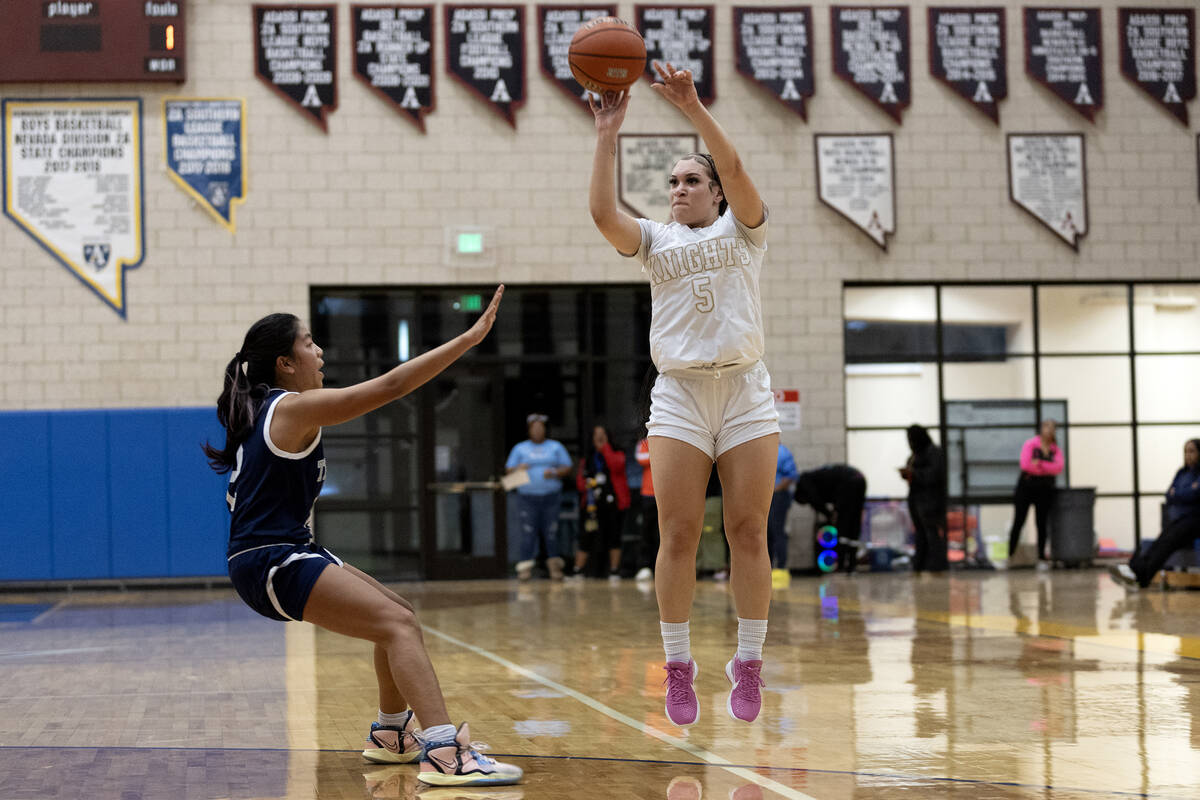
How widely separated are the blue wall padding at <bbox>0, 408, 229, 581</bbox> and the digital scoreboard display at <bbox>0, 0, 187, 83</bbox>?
3.52 m

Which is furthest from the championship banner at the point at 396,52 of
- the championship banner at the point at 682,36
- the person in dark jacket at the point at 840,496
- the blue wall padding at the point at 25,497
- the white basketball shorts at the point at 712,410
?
the white basketball shorts at the point at 712,410

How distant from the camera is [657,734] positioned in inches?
190

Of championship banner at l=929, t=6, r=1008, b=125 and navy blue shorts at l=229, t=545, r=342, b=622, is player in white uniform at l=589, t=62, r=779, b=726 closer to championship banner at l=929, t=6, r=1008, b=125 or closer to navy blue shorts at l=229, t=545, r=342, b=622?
navy blue shorts at l=229, t=545, r=342, b=622

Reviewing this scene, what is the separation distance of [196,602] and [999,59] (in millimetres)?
10348

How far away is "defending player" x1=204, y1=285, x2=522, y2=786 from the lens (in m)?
3.96

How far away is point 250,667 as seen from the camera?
7.39 m

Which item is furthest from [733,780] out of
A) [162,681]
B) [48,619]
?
[48,619]

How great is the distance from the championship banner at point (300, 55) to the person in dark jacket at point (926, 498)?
7176 millimetres

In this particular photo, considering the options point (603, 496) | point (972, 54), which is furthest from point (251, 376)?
point (972, 54)

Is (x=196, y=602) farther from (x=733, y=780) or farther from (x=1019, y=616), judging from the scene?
(x=733, y=780)

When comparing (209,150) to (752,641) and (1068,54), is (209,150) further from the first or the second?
(752,641)

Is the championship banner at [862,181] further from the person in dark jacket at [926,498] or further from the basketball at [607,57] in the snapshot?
the basketball at [607,57]

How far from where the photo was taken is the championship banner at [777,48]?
14.6 m

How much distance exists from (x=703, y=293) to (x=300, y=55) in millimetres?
10921
